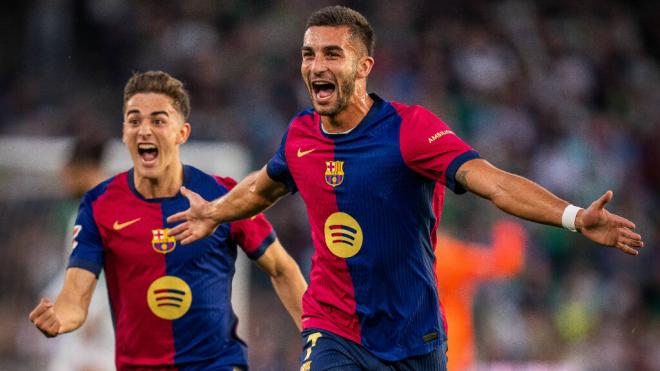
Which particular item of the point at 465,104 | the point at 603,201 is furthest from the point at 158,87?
the point at 465,104

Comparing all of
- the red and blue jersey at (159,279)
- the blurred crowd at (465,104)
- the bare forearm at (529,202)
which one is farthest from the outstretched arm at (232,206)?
the blurred crowd at (465,104)

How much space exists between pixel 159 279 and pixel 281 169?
922 millimetres

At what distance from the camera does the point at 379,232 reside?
502 centimetres

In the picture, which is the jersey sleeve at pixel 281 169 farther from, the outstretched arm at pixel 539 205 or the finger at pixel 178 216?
the outstretched arm at pixel 539 205

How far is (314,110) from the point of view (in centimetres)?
539

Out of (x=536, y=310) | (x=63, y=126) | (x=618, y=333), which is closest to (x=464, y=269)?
(x=536, y=310)

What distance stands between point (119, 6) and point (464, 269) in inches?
249

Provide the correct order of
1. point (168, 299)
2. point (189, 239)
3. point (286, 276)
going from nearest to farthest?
point (189, 239) → point (168, 299) → point (286, 276)

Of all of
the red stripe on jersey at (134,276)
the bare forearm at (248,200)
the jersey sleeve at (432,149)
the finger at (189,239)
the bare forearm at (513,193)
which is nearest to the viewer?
the bare forearm at (513,193)

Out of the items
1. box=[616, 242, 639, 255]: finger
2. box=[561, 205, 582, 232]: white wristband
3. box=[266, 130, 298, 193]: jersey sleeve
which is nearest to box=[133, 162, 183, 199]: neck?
box=[266, 130, 298, 193]: jersey sleeve

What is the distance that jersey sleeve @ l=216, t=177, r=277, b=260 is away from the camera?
5891mm

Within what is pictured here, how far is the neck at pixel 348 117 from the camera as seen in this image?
5152mm

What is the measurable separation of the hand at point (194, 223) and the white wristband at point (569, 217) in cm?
185

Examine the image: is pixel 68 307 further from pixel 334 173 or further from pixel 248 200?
pixel 334 173
